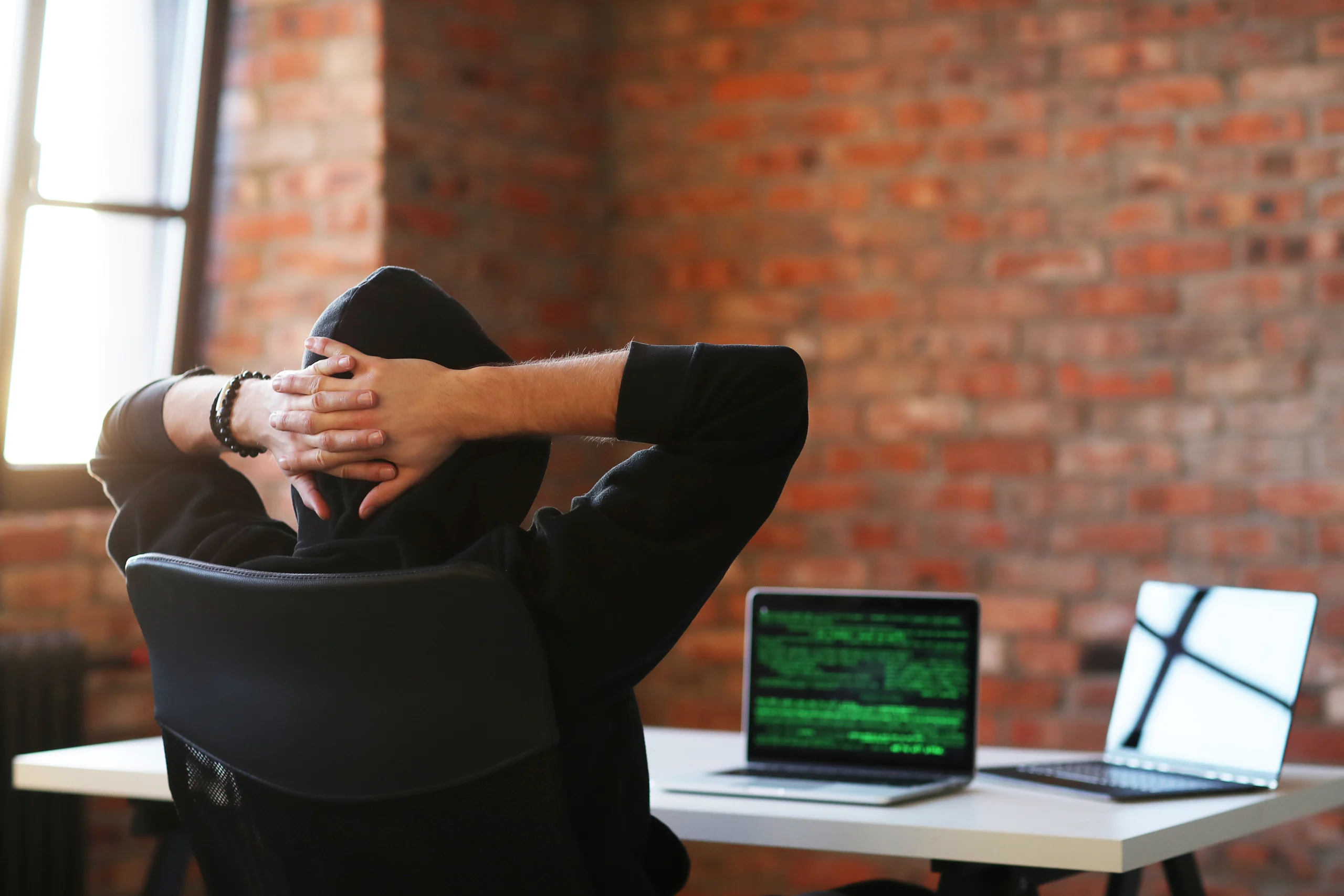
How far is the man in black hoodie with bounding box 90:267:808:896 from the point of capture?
112cm

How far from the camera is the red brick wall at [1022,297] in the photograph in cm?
272

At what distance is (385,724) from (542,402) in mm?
298

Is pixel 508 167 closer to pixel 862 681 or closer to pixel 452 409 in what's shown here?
pixel 862 681

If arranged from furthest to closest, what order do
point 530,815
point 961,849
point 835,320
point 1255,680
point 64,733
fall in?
point 835,320 < point 64,733 < point 1255,680 < point 961,849 < point 530,815

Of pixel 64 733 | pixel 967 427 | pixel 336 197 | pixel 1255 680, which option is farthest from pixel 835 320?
pixel 64 733

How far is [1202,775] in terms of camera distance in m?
1.77

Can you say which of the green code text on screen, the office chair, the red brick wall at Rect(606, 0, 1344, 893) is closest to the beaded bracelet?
the office chair

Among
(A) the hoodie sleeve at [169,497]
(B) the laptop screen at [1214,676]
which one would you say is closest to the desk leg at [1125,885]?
(B) the laptop screen at [1214,676]

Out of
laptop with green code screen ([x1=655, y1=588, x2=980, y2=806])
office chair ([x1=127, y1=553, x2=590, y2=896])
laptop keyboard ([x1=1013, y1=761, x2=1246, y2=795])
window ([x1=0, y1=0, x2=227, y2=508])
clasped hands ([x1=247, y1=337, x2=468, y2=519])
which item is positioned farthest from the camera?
window ([x1=0, y1=0, x2=227, y2=508])

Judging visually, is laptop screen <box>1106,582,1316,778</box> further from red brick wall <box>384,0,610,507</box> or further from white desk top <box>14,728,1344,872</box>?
red brick wall <box>384,0,610,507</box>

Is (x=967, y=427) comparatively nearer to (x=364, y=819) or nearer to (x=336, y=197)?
(x=336, y=197)

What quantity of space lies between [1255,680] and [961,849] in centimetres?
55

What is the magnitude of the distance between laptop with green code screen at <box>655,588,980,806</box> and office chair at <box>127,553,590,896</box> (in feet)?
2.14

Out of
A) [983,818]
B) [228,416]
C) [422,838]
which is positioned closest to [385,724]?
[422,838]
